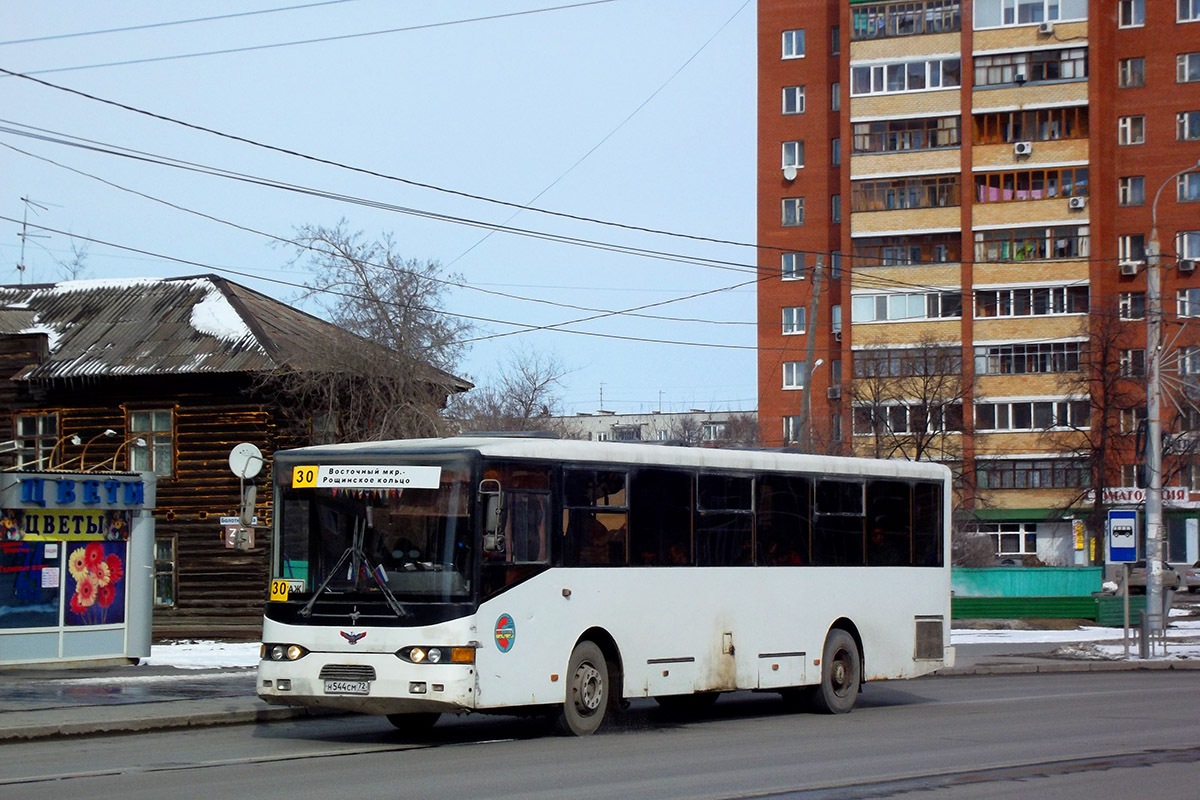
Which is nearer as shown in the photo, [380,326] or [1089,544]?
[380,326]

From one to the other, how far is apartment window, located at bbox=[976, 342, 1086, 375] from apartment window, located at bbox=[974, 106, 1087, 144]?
9.26 meters

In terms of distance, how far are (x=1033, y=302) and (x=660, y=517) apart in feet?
187

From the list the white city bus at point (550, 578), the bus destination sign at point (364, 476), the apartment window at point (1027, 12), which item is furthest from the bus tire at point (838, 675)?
the apartment window at point (1027, 12)

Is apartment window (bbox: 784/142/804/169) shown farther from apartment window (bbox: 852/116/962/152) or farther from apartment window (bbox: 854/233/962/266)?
apartment window (bbox: 854/233/962/266)

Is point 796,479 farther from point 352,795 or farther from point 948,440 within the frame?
point 948,440

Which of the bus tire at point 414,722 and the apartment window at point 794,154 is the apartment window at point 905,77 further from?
the bus tire at point 414,722

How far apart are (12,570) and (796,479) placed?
12.5 meters

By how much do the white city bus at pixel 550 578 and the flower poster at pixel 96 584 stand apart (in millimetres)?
10743

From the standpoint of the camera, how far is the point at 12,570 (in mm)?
23219

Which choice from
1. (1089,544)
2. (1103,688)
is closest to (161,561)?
(1103,688)

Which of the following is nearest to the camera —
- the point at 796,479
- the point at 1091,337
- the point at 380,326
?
the point at 796,479

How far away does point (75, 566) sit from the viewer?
24.0 metres

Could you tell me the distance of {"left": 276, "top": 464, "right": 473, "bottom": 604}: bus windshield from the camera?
543 inches

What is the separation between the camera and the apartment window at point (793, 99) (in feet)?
250
